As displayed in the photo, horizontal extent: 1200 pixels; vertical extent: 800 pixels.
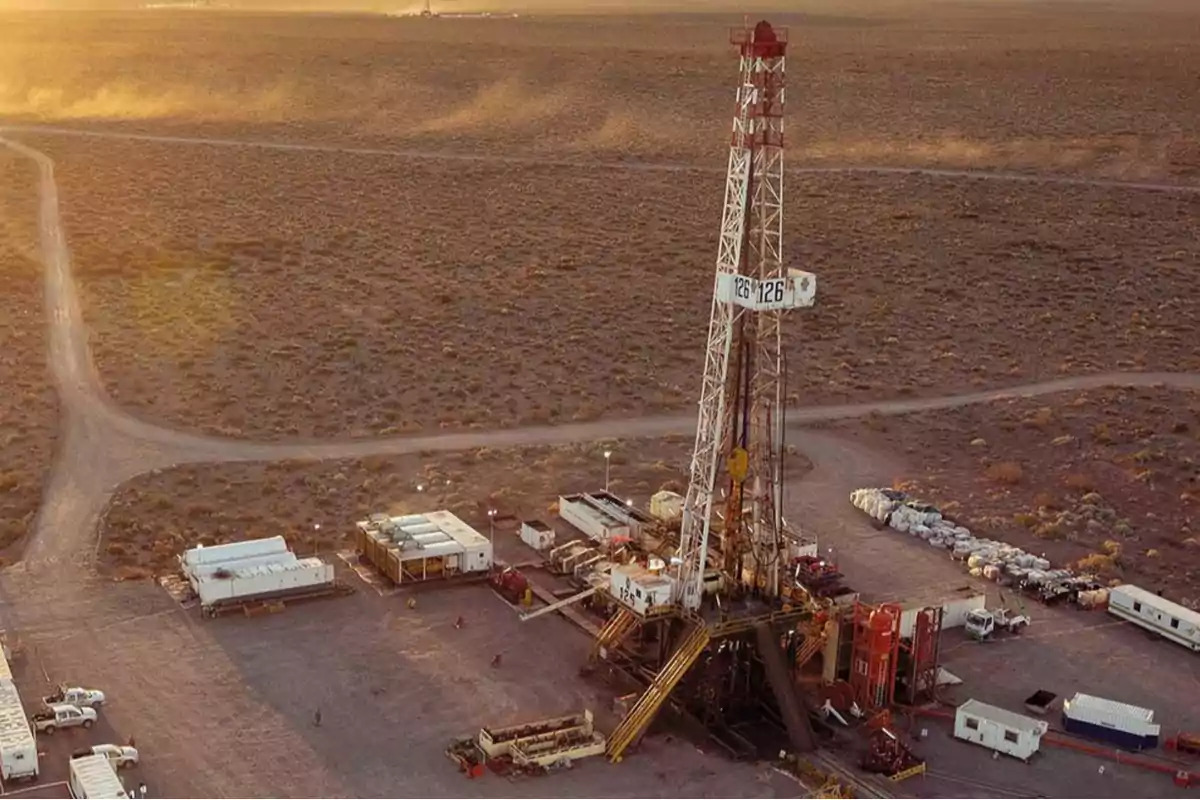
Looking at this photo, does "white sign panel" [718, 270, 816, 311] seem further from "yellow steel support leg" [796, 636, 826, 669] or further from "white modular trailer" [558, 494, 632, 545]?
"white modular trailer" [558, 494, 632, 545]

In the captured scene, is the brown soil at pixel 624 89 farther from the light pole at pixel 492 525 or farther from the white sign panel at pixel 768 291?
the white sign panel at pixel 768 291

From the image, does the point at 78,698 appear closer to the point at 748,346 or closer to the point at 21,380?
the point at 748,346

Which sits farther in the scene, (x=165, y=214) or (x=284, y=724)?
(x=165, y=214)

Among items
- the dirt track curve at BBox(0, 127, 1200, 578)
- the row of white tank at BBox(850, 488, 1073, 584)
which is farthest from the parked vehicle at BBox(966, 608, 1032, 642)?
the dirt track curve at BBox(0, 127, 1200, 578)

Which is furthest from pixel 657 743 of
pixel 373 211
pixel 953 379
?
pixel 373 211

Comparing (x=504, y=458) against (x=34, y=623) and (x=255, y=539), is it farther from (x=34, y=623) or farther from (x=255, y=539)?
(x=34, y=623)

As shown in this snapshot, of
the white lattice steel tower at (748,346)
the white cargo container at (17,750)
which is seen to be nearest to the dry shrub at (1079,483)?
the white lattice steel tower at (748,346)
